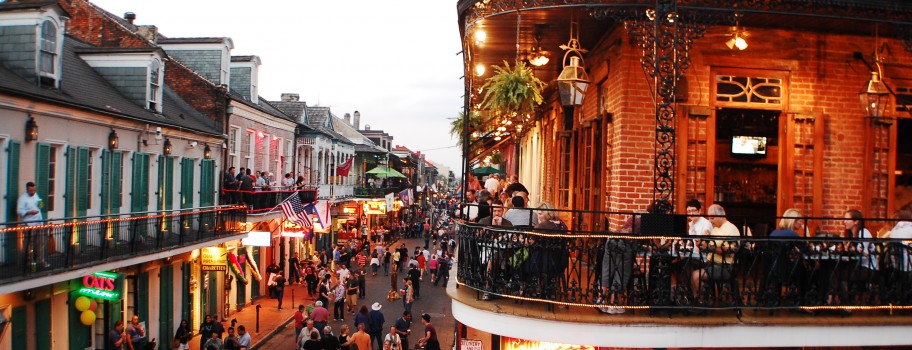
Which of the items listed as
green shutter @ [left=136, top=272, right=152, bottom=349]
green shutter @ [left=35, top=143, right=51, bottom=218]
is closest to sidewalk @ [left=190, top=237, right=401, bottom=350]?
green shutter @ [left=136, top=272, right=152, bottom=349]

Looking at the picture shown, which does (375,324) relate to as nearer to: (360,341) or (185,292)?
(360,341)

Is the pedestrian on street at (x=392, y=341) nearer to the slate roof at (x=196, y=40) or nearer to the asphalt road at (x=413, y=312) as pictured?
the asphalt road at (x=413, y=312)

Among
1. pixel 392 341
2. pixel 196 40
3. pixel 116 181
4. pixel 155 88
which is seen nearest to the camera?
pixel 392 341

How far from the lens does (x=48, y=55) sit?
1511 cm

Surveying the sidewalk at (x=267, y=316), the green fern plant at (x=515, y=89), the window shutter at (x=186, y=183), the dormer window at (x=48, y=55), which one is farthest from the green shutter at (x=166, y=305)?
the green fern plant at (x=515, y=89)

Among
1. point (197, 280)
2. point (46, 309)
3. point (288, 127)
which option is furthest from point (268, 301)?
point (46, 309)

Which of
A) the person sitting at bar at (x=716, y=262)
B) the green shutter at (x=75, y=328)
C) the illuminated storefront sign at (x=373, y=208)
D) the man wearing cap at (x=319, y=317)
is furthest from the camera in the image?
the illuminated storefront sign at (x=373, y=208)

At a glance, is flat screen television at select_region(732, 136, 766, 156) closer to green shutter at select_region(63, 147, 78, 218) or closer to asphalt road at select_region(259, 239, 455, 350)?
asphalt road at select_region(259, 239, 455, 350)

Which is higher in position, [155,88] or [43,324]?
[155,88]

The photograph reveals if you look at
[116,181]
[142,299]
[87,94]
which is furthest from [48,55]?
[142,299]

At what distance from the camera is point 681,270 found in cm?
761

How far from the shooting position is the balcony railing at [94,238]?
1198 centimetres

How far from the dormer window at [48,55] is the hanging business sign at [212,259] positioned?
852 centimetres

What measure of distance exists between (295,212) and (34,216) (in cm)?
1062
